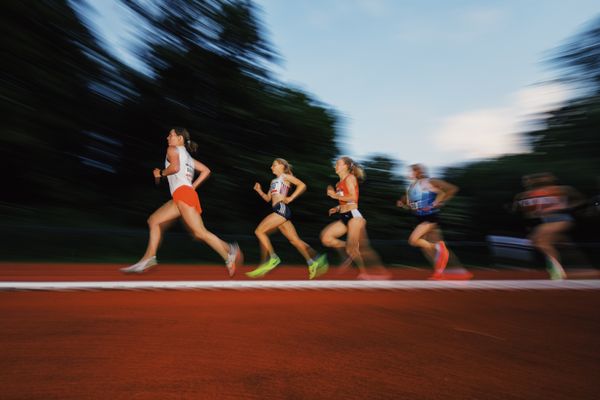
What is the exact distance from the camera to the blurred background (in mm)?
8328

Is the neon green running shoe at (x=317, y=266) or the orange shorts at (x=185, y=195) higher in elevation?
the orange shorts at (x=185, y=195)

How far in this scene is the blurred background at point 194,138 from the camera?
8.33 meters

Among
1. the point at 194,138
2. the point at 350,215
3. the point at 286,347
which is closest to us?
the point at 286,347

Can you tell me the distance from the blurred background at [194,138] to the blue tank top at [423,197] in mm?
4794

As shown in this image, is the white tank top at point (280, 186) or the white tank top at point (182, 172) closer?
the white tank top at point (182, 172)

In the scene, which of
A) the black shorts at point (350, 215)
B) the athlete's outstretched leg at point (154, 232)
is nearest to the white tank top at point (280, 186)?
the black shorts at point (350, 215)

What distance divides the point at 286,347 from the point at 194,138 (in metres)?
8.30

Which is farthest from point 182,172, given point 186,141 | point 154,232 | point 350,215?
point 350,215

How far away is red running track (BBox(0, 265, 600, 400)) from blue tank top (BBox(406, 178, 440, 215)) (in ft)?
7.12

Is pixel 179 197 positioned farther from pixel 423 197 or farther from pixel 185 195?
pixel 423 197

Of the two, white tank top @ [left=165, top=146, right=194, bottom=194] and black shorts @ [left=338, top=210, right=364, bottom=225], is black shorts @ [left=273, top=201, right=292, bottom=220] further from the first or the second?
white tank top @ [left=165, top=146, right=194, bottom=194]

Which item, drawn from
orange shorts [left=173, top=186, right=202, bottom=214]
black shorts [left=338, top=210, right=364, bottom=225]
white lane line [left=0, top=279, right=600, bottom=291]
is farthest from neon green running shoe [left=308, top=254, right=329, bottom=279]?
orange shorts [left=173, top=186, right=202, bottom=214]

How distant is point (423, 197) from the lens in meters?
6.83

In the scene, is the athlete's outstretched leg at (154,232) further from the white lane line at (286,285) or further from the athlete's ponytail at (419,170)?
the athlete's ponytail at (419,170)
